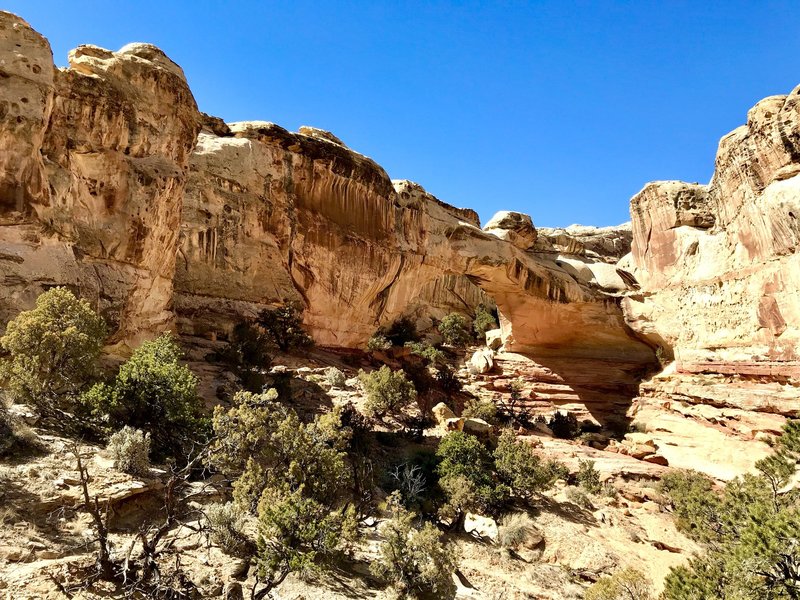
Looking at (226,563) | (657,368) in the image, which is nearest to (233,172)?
(226,563)

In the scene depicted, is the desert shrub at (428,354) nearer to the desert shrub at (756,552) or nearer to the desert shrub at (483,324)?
the desert shrub at (483,324)

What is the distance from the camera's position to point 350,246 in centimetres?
2714

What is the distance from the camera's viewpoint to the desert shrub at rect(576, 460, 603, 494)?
19598 mm

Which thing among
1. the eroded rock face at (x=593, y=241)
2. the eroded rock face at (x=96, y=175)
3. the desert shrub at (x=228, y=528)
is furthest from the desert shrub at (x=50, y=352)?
the eroded rock face at (x=593, y=241)

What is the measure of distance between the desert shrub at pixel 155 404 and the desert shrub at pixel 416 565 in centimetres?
575

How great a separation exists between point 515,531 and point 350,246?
17.3 metres

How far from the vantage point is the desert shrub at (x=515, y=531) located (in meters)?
14.8

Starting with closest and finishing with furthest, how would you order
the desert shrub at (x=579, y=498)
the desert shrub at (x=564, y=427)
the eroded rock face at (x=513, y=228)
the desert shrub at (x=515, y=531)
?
the desert shrub at (x=515, y=531) < the desert shrub at (x=579, y=498) < the desert shrub at (x=564, y=427) < the eroded rock face at (x=513, y=228)

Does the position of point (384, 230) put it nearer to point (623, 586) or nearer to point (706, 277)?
point (706, 277)

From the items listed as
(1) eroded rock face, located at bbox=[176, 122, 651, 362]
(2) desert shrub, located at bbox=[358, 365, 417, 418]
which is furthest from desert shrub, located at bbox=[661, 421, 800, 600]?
(1) eroded rock face, located at bbox=[176, 122, 651, 362]

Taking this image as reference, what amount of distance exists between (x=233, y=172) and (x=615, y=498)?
76.7ft

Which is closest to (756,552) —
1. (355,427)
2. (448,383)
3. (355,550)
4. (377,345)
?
(355,550)

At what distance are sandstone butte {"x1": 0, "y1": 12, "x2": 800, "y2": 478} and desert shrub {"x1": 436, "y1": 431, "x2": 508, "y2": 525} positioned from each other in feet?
39.9

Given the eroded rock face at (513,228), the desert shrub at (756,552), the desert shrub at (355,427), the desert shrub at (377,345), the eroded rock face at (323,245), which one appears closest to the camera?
the desert shrub at (756,552)
